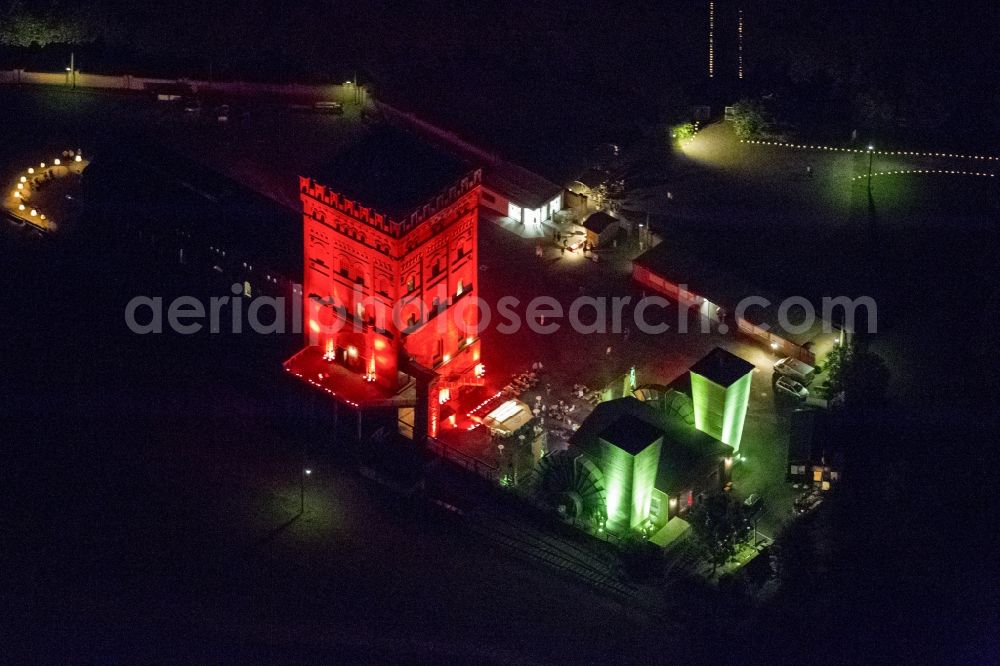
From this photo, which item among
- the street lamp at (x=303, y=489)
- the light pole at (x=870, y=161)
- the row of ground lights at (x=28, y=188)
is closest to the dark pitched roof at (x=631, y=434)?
the street lamp at (x=303, y=489)

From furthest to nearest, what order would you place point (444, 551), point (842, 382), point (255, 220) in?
point (255, 220), point (842, 382), point (444, 551)

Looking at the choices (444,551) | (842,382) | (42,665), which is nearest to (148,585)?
(42,665)

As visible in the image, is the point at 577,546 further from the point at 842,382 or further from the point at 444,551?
the point at 842,382

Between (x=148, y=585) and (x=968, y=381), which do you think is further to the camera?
(x=968, y=381)

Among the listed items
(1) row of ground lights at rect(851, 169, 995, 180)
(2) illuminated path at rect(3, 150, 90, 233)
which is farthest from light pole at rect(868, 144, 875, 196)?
(2) illuminated path at rect(3, 150, 90, 233)

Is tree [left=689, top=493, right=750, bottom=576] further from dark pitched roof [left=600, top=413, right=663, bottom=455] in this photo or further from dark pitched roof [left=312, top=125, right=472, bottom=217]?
dark pitched roof [left=312, top=125, right=472, bottom=217]

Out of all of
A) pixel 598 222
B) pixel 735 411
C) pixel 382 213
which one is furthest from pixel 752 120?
pixel 382 213

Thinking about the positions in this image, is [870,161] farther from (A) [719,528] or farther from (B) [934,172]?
(A) [719,528]

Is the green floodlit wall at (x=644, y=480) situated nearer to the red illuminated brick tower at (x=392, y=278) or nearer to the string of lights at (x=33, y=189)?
the red illuminated brick tower at (x=392, y=278)
